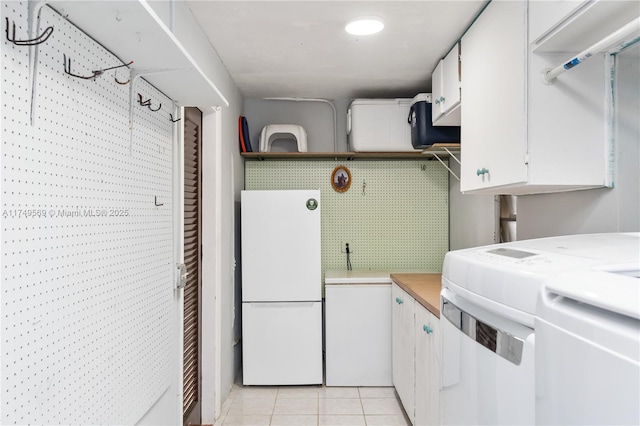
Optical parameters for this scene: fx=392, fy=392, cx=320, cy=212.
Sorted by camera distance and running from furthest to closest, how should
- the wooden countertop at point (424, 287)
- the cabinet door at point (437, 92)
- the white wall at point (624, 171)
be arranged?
the cabinet door at point (437, 92), the wooden countertop at point (424, 287), the white wall at point (624, 171)

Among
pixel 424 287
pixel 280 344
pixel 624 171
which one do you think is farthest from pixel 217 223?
pixel 624 171

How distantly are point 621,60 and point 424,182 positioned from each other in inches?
84.3

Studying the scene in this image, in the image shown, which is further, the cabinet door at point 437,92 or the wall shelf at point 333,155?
the wall shelf at point 333,155

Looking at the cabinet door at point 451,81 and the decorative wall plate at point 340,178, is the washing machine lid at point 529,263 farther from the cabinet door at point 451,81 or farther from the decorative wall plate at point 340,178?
the decorative wall plate at point 340,178

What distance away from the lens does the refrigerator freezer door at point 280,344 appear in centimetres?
306

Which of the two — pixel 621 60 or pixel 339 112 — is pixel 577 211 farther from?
pixel 339 112

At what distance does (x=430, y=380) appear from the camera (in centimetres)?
202

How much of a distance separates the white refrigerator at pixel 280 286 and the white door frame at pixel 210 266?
0.50 m

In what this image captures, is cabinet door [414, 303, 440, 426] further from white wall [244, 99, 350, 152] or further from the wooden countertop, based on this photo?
white wall [244, 99, 350, 152]

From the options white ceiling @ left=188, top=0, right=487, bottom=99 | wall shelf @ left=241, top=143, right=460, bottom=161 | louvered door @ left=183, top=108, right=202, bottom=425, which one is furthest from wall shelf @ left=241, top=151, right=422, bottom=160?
louvered door @ left=183, top=108, right=202, bottom=425

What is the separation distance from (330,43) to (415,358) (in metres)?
1.95

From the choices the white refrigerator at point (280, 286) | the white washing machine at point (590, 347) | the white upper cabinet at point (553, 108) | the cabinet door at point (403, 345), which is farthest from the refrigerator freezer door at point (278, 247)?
the white washing machine at point (590, 347)

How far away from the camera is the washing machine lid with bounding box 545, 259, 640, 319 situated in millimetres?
553

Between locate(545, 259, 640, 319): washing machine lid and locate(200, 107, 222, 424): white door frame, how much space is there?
216cm
